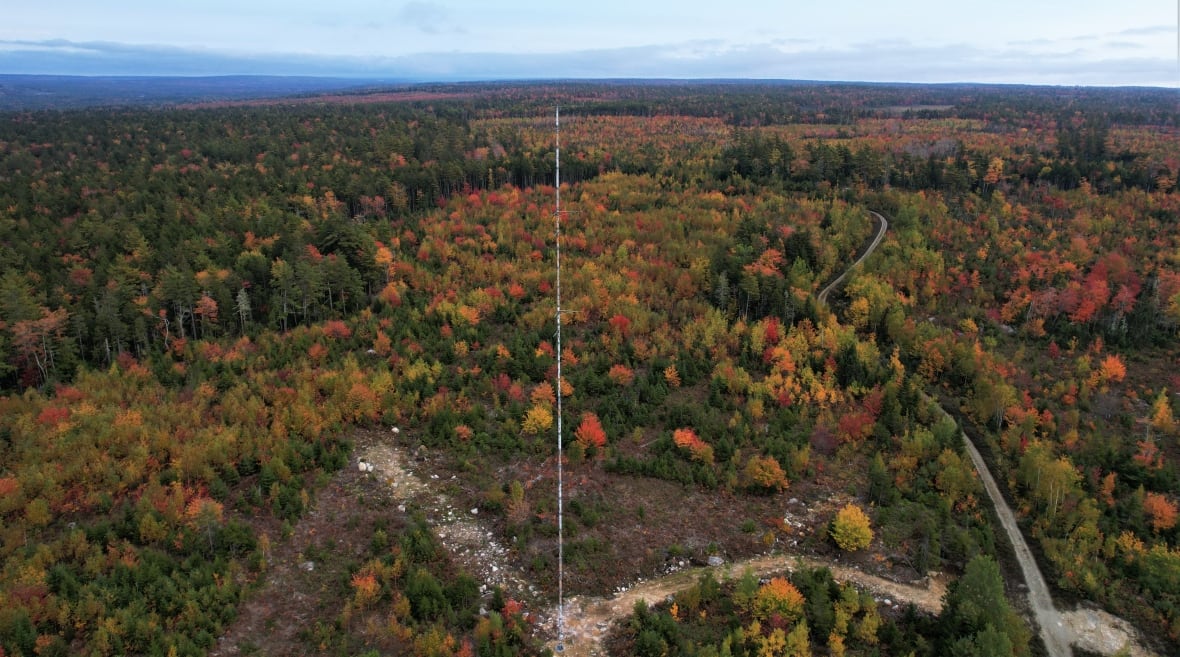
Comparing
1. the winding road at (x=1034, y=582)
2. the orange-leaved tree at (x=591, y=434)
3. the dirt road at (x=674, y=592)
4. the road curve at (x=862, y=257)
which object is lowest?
the winding road at (x=1034, y=582)

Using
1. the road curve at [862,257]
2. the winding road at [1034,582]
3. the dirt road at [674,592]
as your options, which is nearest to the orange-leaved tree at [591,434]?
the dirt road at [674,592]

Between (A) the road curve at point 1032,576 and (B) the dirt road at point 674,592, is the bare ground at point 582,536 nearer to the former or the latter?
(B) the dirt road at point 674,592

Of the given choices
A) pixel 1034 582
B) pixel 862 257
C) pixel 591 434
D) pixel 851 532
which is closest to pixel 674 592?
pixel 851 532

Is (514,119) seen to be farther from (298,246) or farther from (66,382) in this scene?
(66,382)

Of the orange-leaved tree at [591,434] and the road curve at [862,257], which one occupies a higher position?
the road curve at [862,257]

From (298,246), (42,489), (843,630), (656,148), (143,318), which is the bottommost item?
(843,630)

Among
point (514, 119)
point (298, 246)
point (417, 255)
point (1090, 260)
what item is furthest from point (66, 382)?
point (514, 119)

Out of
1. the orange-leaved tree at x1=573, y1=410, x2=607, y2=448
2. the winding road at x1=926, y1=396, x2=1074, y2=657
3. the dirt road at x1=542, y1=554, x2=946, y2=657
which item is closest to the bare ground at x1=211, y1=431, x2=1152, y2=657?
the dirt road at x1=542, y1=554, x2=946, y2=657

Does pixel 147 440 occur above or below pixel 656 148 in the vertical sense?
below
